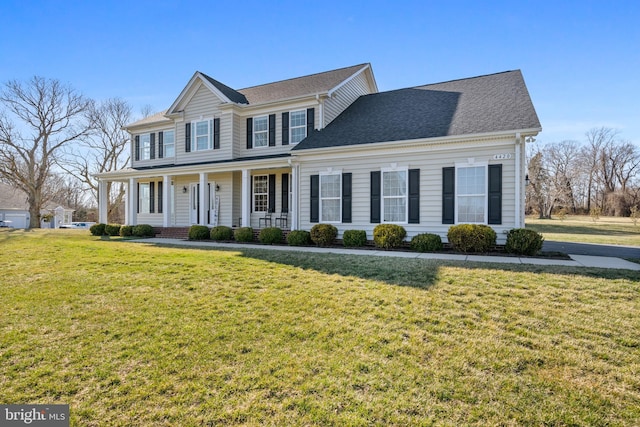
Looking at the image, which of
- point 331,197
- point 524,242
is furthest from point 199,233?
point 524,242

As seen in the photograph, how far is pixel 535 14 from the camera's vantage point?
36.4 feet

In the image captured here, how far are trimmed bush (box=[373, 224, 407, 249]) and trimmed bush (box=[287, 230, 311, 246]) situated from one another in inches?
107

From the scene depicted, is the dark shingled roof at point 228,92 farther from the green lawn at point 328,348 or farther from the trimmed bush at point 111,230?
the green lawn at point 328,348

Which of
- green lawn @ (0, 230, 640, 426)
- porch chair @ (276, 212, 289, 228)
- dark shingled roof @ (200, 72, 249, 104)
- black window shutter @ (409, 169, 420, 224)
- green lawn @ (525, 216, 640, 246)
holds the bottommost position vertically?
green lawn @ (0, 230, 640, 426)

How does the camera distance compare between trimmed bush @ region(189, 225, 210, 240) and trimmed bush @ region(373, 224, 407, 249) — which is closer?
trimmed bush @ region(373, 224, 407, 249)

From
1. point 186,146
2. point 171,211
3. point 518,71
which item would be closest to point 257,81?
point 186,146

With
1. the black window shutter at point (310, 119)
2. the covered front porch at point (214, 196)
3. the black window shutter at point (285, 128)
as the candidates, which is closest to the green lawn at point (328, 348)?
the covered front porch at point (214, 196)

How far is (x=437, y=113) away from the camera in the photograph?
1298 centimetres

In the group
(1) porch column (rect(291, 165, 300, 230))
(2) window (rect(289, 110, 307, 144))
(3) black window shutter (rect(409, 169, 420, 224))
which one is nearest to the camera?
(3) black window shutter (rect(409, 169, 420, 224))

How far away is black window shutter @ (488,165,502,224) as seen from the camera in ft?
34.2

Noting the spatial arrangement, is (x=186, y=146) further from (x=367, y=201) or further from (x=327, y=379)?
(x=327, y=379)

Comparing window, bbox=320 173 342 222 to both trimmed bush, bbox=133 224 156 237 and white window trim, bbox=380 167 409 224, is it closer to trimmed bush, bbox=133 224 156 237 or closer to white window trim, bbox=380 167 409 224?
white window trim, bbox=380 167 409 224

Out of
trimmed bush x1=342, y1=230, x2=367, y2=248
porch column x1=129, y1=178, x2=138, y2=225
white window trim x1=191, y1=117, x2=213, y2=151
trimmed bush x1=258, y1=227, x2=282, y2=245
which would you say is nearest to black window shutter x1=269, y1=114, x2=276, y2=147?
white window trim x1=191, y1=117, x2=213, y2=151

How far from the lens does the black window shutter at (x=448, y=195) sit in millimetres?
11039
